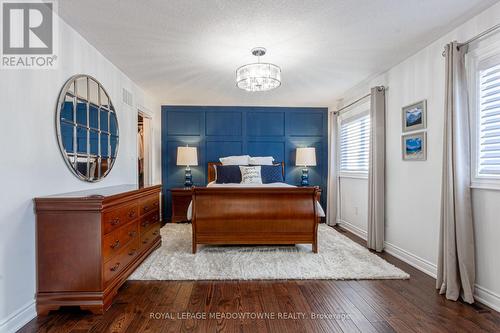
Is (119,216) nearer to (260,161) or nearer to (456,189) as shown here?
(456,189)

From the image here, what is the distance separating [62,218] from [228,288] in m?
1.51

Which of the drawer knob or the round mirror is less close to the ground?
the round mirror

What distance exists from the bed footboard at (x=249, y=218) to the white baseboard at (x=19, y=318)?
1698mm

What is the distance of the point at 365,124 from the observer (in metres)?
4.28

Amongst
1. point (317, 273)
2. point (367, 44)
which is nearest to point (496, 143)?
point (367, 44)

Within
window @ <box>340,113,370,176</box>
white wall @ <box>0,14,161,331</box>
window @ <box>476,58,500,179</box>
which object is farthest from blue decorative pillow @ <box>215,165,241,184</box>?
window @ <box>476,58,500,179</box>

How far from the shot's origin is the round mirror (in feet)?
7.90

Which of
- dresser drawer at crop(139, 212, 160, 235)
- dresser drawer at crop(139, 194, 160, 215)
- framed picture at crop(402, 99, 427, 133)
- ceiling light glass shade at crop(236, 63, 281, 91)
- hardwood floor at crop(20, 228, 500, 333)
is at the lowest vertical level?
hardwood floor at crop(20, 228, 500, 333)

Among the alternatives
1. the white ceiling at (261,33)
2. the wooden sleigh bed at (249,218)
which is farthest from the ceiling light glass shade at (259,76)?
the wooden sleigh bed at (249,218)

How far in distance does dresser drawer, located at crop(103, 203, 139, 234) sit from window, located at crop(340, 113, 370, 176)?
3444mm

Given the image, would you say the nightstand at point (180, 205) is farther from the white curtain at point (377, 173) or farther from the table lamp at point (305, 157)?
the white curtain at point (377, 173)

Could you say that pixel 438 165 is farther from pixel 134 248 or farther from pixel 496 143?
pixel 134 248

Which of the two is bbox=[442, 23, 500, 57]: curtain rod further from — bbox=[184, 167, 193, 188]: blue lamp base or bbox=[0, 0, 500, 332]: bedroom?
bbox=[184, 167, 193, 188]: blue lamp base

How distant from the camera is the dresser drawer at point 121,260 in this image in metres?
2.17
